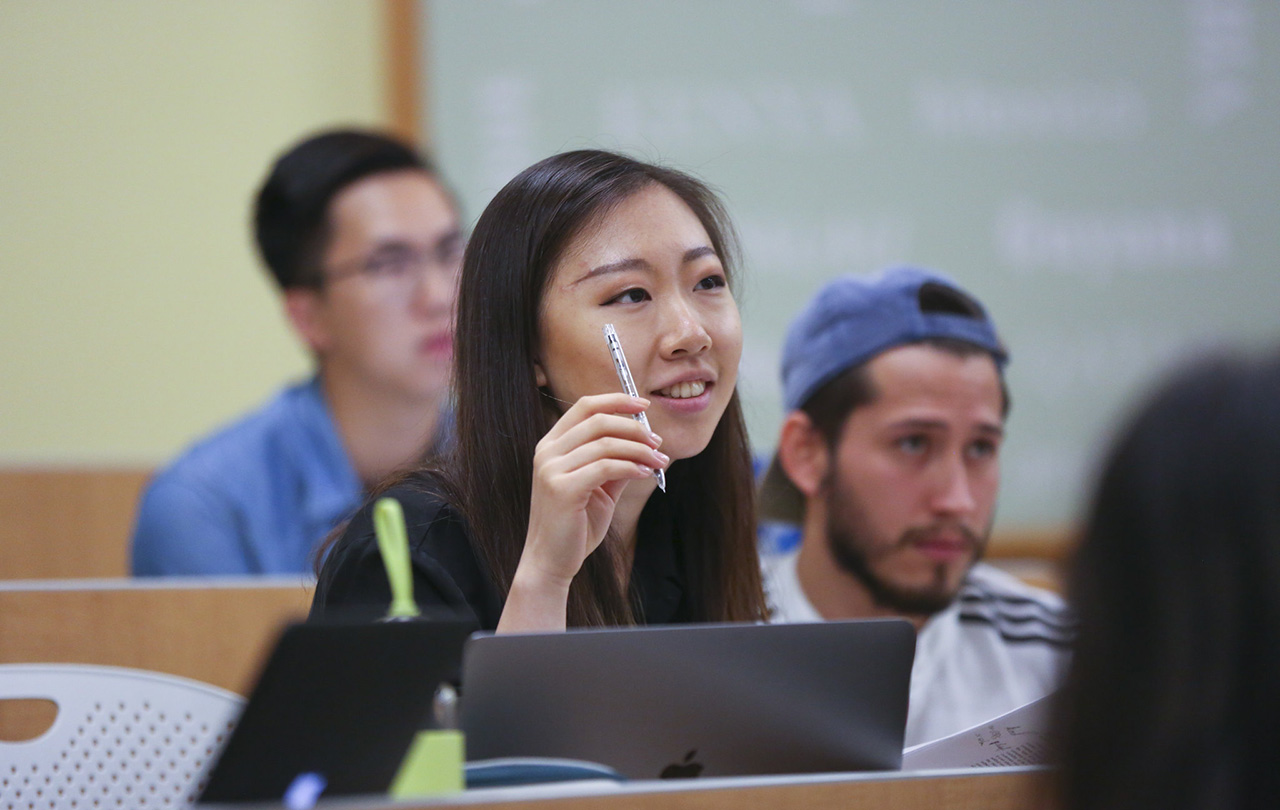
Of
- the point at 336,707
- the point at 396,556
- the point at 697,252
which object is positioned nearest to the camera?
the point at 336,707

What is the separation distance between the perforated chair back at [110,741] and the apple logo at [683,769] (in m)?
0.47

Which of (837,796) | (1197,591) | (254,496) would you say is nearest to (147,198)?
(254,496)

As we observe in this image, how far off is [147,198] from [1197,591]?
2.74m

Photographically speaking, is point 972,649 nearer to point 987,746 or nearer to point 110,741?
point 987,746

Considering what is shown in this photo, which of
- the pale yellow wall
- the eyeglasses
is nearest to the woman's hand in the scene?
the eyeglasses

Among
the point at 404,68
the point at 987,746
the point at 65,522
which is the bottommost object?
the point at 65,522

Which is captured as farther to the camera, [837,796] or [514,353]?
[514,353]

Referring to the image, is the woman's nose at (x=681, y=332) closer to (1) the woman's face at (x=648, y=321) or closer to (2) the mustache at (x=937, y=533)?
(1) the woman's face at (x=648, y=321)

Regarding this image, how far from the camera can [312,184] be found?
2.43m

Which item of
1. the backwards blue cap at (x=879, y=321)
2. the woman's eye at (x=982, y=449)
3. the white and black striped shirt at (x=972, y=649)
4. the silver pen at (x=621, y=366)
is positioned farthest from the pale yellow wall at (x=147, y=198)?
the silver pen at (x=621, y=366)

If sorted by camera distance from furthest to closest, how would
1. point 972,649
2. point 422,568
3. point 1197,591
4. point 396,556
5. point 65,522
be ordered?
point 65,522 < point 972,649 < point 422,568 < point 396,556 < point 1197,591

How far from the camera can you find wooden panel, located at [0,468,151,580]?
8.42 feet

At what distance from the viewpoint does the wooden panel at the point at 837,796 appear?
708mm

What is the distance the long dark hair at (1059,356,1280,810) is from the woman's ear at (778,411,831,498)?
117 cm
